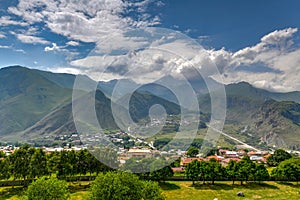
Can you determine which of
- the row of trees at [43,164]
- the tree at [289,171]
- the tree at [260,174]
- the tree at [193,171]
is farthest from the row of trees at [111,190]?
the tree at [289,171]

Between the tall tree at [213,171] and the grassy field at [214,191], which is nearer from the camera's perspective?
the grassy field at [214,191]

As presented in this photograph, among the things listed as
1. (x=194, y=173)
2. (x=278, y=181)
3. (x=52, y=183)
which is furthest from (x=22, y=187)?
(x=278, y=181)

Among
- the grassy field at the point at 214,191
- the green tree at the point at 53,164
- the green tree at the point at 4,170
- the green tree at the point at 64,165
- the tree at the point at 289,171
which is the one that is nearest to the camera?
the grassy field at the point at 214,191

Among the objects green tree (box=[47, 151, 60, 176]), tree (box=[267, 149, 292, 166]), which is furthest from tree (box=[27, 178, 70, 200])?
tree (box=[267, 149, 292, 166])

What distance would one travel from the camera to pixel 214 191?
156 ft

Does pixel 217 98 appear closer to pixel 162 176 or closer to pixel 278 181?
pixel 162 176

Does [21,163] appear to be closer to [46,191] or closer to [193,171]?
[46,191]

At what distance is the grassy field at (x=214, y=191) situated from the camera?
141ft

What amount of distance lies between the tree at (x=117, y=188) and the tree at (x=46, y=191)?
439 centimetres

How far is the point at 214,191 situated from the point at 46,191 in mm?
30330

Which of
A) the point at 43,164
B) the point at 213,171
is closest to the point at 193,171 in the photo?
the point at 213,171

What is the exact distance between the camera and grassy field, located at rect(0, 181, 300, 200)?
43094 millimetres

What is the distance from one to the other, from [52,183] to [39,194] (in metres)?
1.84

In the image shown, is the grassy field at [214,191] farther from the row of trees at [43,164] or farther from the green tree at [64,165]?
the row of trees at [43,164]
